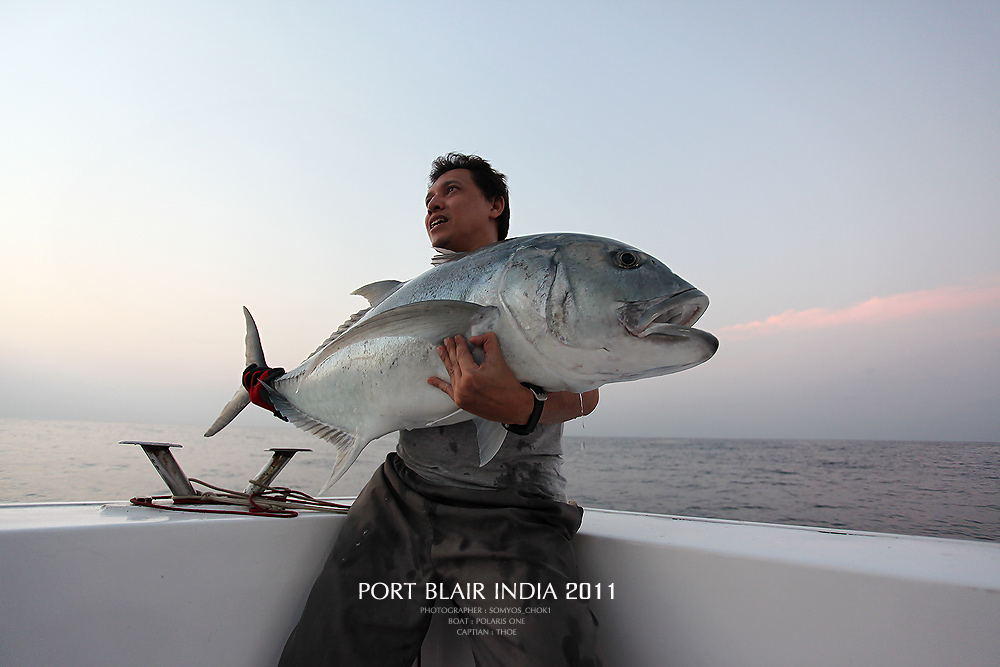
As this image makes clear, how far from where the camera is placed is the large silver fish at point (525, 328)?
1.22 m

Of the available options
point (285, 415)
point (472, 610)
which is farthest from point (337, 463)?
point (472, 610)

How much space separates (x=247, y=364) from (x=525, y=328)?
171 cm

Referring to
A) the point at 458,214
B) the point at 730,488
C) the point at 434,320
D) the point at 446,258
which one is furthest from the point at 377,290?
the point at 730,488

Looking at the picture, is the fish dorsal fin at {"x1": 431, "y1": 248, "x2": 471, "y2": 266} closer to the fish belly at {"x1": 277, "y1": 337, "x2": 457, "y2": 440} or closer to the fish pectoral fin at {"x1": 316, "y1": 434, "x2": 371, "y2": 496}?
the fish belly at {"x1": 277, "y1": 337, "x2": 457, "y2": 440}

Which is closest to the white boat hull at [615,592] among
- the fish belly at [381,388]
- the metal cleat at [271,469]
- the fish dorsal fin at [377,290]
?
the metal cleat at [271,469]

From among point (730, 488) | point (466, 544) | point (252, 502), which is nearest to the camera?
point (466, 544)

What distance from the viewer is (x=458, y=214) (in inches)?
95.6

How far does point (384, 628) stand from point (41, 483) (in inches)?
369

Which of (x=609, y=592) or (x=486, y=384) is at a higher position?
(x=486, y=384)

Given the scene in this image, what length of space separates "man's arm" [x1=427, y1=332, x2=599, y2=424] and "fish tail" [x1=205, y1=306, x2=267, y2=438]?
137cm

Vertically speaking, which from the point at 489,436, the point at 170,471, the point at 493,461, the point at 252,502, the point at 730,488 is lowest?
the point at 730,488

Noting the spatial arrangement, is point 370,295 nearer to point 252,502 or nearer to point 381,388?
point 381,388

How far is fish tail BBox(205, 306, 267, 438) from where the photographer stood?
7.59 feet

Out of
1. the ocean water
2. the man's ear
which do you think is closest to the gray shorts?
the man's ear
